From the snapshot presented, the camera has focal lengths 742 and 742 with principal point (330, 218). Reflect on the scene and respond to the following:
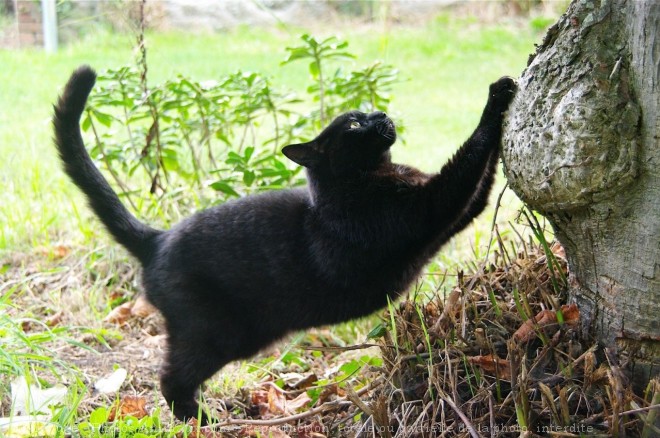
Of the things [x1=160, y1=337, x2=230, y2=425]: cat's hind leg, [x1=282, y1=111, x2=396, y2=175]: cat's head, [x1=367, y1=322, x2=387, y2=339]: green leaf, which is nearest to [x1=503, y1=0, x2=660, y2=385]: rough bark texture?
[x1=367, y1=322, x2=387, y2=339]: green leaf

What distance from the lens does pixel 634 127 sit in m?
1.72

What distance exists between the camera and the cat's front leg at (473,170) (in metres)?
2.20

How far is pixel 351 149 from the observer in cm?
298

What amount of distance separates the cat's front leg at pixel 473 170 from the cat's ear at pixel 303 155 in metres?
0.60

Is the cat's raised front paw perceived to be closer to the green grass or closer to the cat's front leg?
the cat's front leg

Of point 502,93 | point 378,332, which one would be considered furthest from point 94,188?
point 502,93

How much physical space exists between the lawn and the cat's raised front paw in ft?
2.95

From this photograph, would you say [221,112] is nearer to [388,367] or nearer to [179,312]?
[179,312]

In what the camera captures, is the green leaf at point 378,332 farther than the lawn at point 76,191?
No

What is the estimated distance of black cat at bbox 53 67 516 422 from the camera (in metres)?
2.74

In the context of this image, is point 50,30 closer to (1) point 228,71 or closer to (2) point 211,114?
(1) point 228,71

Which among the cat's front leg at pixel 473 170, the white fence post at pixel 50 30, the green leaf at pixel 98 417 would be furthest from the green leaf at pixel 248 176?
the white fence post at pixel 50 30

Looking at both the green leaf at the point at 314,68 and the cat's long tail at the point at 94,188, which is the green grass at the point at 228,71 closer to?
the green leaf at the point at 314,68

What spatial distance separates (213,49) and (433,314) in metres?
7.84
